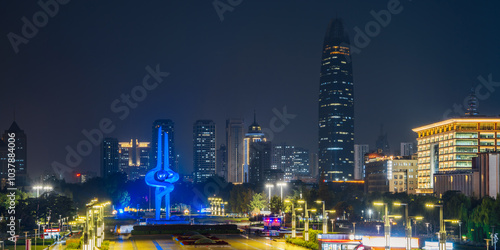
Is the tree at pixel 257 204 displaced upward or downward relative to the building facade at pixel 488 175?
downward

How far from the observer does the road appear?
8562cm

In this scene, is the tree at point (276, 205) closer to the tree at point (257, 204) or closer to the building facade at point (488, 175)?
the tree at point (257, 204)

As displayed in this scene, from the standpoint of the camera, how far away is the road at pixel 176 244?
8562 centimetres

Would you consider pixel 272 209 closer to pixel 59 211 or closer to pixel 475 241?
pixel 59 211

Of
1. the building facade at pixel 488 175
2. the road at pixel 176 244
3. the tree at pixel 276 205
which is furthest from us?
the tree at pixel 276 205

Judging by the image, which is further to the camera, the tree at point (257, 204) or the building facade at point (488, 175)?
the tree at point (257, 204)

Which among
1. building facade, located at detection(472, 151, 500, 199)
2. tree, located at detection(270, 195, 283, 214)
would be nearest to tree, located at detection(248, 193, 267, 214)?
tree, located at detection(270, 195, 283, 214)

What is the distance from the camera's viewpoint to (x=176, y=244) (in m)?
92.3

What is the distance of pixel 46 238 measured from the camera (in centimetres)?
10381

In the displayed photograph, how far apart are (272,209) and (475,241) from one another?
71911 millimetres

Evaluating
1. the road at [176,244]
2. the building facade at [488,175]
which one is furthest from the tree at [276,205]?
the road at [176,244]

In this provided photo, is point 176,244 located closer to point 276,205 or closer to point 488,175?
point 276,205

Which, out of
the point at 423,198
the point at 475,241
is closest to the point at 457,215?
the point at 475,241

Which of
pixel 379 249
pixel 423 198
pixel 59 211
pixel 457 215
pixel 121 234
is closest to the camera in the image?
pixel 379 249
